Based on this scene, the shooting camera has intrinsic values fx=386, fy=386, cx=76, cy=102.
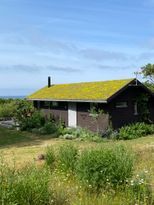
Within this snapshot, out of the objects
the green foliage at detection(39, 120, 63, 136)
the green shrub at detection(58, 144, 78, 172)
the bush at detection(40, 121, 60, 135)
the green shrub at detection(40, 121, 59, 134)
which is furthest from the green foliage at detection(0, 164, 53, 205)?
the green shrub at detection(40, 121, 59, 134)

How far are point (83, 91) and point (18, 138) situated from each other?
277 inches

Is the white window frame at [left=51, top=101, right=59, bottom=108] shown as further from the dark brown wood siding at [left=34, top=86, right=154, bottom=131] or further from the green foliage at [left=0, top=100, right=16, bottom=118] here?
the green foliage at [left=0, top=100, right=16, bottom=118]

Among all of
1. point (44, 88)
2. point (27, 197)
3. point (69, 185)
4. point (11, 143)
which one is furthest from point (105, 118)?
point (27, 197)

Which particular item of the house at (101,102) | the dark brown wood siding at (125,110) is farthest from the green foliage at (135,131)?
the house at (101,102)

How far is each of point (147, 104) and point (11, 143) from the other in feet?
37.0

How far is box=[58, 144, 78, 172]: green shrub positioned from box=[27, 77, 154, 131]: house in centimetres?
1410

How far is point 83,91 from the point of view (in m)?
30.5

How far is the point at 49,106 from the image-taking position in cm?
3388

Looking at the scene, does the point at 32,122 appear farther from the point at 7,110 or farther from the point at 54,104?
the point at 7,110

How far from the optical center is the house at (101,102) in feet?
87.6

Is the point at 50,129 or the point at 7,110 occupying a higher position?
the point at 7,110

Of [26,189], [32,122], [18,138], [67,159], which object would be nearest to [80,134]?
[18,138]

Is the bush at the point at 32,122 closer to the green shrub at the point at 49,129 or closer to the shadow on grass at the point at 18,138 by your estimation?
the shadow on grass at the point at 18,138

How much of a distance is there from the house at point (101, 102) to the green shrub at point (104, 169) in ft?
54.0
